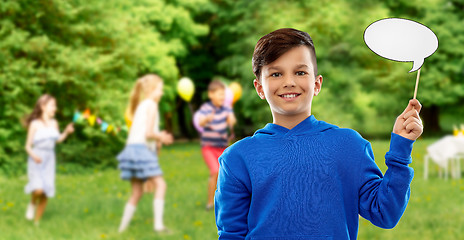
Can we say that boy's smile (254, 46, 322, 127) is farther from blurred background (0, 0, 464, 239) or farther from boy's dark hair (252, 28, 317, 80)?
blurred background (0, 0, 464, 239)

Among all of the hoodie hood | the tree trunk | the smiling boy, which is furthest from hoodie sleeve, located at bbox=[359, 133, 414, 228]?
the tree trunk

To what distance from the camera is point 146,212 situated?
743cm

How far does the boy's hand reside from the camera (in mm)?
1673

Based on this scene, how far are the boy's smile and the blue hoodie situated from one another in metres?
0.08

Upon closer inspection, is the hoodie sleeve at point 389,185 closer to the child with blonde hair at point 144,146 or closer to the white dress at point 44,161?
the child with blonde hair at point 144,146

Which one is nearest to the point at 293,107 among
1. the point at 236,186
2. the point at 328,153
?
the point at 328,153

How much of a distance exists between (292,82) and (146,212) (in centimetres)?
589

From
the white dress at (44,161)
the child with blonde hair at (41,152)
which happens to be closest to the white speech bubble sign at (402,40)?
the child with blonde hair at (41,152)

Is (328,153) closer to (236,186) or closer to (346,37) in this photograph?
(236,186)

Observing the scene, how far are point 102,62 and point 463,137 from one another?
7882 millimetres

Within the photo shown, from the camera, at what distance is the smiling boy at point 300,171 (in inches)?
67.9

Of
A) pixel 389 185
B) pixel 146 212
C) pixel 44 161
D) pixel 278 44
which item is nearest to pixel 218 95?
pixel 146 212

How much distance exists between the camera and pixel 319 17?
73.0 feet

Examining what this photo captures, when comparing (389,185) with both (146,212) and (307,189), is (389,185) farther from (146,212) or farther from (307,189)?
(146,212)
